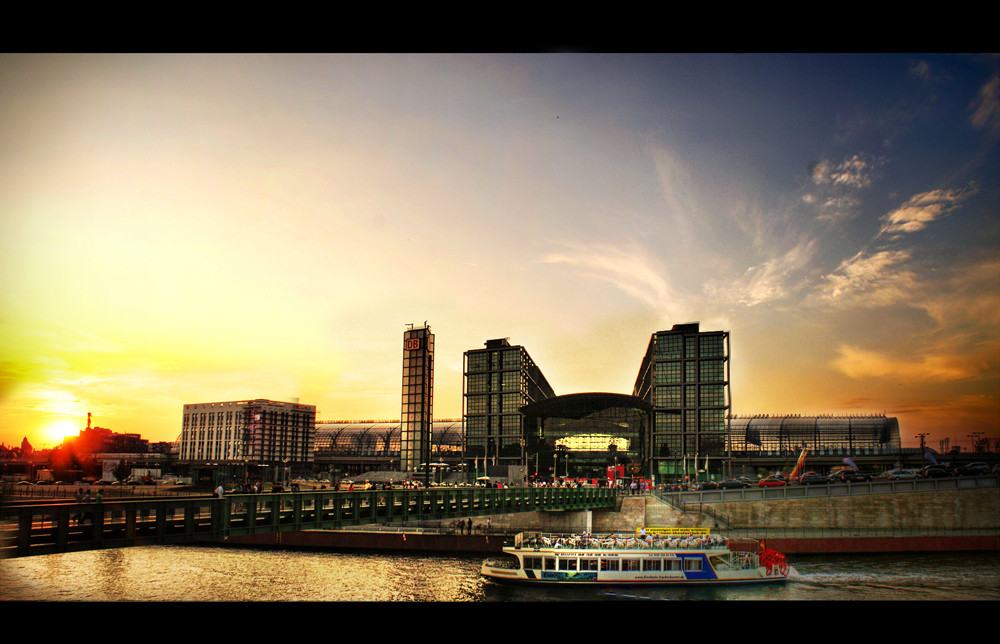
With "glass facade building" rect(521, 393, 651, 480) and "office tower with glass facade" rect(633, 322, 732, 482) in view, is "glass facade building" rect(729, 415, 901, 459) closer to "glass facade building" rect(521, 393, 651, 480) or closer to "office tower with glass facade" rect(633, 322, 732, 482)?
"office tower with glass facade" rect(633, 322, 732, 482)

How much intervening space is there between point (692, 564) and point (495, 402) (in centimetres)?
9126

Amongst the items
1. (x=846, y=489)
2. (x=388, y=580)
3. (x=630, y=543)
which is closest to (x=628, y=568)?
(x=630, y=543)

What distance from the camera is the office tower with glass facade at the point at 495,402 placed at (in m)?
130

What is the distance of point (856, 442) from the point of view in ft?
477

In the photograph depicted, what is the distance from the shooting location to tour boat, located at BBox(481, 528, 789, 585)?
42.2m

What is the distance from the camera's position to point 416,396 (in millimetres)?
113438

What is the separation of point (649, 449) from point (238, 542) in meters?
76.2

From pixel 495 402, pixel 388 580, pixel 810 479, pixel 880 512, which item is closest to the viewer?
pixel 388 580

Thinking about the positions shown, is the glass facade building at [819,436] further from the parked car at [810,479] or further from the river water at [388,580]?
the river water at [388,580]

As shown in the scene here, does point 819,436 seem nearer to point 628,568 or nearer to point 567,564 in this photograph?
point 628,568

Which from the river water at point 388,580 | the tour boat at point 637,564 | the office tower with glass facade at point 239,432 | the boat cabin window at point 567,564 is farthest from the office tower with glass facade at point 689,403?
the office tower with glass facade at point 239,432

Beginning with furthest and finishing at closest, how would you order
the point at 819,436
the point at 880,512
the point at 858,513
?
the point at 819,436
the point at 858,513
the point at 880,512

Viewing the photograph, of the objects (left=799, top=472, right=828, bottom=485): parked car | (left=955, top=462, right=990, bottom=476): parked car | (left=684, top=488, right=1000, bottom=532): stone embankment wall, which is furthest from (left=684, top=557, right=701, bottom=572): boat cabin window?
(left=955, top=462, right=990, bottom=476): parked car
